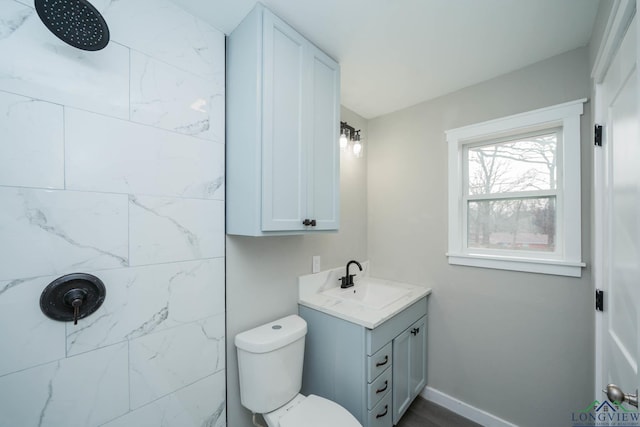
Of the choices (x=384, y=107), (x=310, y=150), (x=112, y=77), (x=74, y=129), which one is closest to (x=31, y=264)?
(x=74, y=129)

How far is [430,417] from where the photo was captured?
6.03ft

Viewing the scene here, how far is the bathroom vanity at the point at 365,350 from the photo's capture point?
142 centimetres

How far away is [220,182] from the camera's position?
4.47ft

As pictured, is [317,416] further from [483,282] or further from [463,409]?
[483,282]

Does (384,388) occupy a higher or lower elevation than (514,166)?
lower

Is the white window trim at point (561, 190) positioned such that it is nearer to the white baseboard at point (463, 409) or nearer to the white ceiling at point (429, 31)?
the white ceiling at point (429, 31)

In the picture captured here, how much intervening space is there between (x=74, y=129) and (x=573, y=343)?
8.81ft

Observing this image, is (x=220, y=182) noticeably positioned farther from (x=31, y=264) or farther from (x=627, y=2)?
(x=627, y=2)

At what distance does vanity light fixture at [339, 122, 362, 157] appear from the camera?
2059 mm

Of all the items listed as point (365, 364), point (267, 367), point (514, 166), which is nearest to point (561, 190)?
point (514, 166)

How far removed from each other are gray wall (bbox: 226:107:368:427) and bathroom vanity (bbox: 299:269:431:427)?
0.49 feet

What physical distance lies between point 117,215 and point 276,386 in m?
1.12

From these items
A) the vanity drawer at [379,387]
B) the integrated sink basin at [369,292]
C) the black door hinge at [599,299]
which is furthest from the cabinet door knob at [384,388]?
the black door hinge at [599,299]

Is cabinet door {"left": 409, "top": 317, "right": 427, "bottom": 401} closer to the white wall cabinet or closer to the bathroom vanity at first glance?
the bathroom vanity
